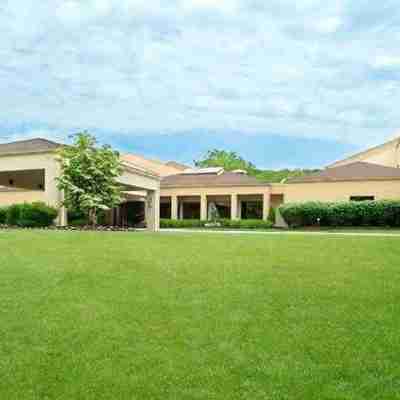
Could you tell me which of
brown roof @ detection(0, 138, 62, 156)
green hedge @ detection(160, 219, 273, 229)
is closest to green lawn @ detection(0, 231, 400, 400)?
brown roof @ detection(0, 138, 62, 156)

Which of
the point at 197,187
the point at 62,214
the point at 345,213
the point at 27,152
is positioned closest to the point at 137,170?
the point at 62,214

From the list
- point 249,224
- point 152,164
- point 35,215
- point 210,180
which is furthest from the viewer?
point 152,164

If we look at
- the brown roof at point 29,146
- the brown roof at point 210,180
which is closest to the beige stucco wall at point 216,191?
the brown roof at point 210,180

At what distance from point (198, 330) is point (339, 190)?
28048mm

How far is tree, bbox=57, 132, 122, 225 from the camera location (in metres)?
21.8

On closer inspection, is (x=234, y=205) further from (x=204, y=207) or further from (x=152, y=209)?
(x=152, y=209)

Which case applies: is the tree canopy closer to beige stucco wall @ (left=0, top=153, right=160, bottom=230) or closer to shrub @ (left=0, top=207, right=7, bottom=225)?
beige stucco wall @ (left=0, top=153, right=160, bottom=230)

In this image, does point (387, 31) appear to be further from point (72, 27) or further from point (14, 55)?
point (14, 55)

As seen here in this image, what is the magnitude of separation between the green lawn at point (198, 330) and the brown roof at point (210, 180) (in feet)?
90.4

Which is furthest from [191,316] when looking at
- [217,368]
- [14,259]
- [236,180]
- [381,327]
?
[236,180]

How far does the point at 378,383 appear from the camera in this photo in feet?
13.2

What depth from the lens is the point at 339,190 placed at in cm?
3166

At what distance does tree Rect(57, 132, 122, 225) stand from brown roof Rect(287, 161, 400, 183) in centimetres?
1508

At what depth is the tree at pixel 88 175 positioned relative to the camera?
857 inches
